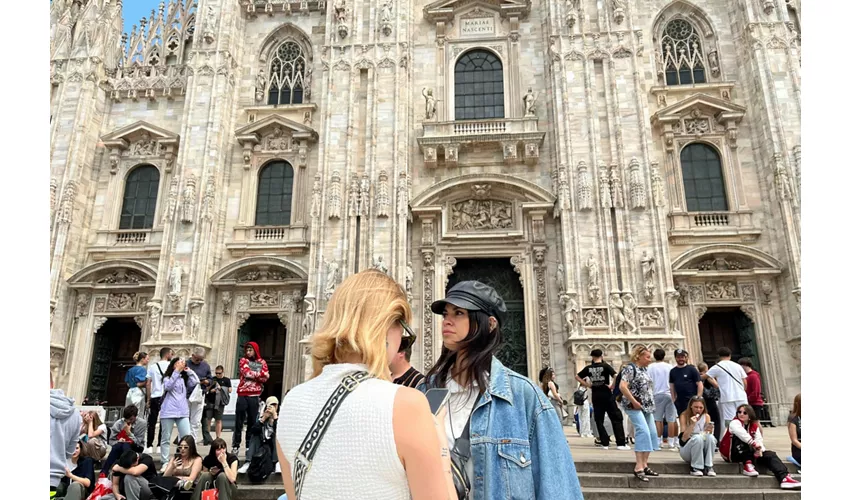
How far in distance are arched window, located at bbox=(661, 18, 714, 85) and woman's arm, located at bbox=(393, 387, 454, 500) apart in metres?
19.7

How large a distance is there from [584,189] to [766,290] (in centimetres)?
589

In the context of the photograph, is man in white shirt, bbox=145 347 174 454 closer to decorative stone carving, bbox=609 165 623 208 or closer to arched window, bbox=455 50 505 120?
decorative stone carving, bbox=609 165 623 208

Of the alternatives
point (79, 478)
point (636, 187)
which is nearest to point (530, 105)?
point (636, 187)

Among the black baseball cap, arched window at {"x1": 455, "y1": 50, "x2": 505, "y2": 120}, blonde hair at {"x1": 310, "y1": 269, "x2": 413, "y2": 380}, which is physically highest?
arched window at {"x1": 455, "y1": 50, "x2": 505, "y2": 120}

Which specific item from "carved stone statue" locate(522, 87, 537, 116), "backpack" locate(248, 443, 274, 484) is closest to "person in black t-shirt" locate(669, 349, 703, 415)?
"backpack" locate(248, 443, 274, 484)

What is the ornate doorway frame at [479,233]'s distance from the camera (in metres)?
16.4

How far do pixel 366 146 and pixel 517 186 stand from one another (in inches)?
191

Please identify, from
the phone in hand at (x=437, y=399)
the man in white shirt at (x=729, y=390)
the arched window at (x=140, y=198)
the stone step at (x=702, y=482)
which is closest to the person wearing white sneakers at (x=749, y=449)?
the stone step at (x=702, y=482)

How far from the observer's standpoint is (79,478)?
22.5 ft

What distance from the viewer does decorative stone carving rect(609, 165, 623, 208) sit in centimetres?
1585

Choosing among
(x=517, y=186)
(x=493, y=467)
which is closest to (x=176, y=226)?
(x=517, y=186)

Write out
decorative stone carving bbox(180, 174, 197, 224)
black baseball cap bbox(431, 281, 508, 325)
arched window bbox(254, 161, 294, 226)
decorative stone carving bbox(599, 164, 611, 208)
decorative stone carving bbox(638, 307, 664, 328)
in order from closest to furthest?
black baseball cap bbox(431, 281, 508, 325) < decorative stone carving bbox(638, 307, 664, 328) < decorative stone carving bbox(599, 164, 611, 208) < decorative stone carving bbox(180, 174, 197, 224) < arched window bbox(254, 161, 294, 226)

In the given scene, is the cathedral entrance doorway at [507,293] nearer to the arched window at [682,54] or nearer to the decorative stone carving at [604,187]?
the decorative stone carving at [604,187]

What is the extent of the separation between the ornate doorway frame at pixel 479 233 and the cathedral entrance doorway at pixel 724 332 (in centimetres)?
489
